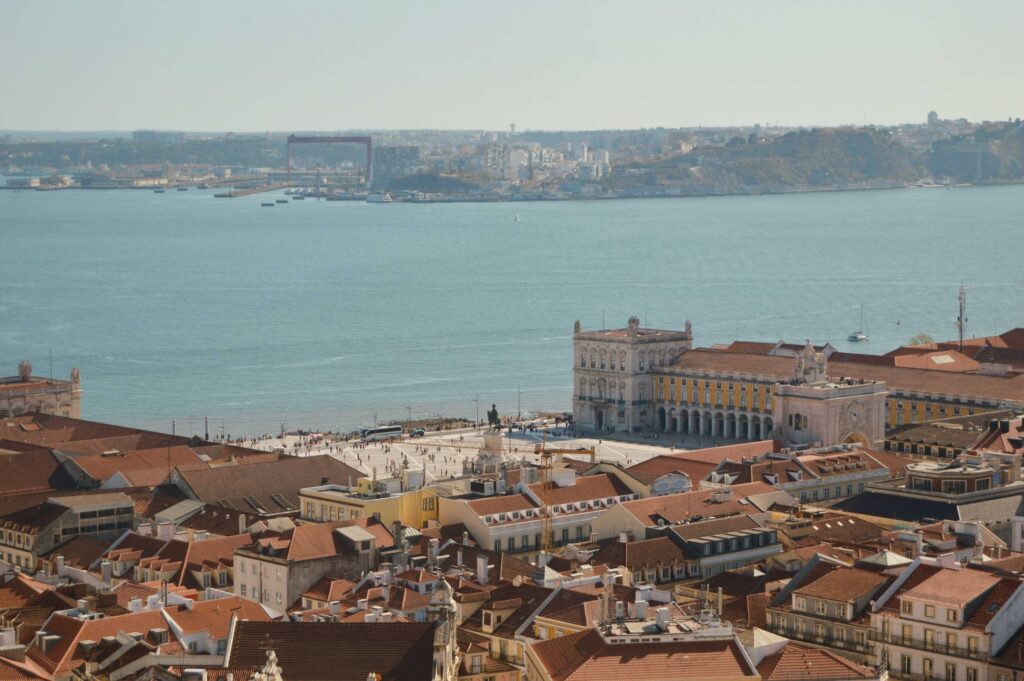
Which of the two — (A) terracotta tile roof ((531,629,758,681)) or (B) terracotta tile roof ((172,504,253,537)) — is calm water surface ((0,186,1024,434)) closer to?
(B) terracotta tile roof ((172,504,253,537))

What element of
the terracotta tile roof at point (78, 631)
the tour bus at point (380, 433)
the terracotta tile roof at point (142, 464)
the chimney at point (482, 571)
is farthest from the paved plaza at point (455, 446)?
the terracotta tile roof at point (78, 631)

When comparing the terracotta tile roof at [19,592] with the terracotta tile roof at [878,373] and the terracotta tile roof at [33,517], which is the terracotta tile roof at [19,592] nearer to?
the terracotta tile roof at [33,517]

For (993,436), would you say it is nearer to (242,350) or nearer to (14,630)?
(14,630)

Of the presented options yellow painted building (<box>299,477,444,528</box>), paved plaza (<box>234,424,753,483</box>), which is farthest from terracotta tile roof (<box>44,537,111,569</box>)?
paved plaza (<box>234,424,753,483</box>)

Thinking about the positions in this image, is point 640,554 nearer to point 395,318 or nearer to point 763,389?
point 763,389

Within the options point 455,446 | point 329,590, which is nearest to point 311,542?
point 329,590

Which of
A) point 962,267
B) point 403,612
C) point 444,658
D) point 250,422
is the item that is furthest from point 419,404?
point 962,267
